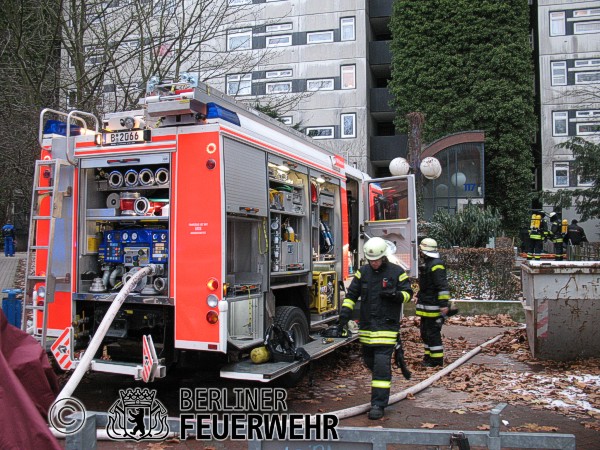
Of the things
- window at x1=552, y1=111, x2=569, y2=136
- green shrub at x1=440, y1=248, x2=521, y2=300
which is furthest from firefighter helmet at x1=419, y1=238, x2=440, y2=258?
window at x1=552, y1=111, x2=569, y2=136

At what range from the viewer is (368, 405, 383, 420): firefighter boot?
547 cm

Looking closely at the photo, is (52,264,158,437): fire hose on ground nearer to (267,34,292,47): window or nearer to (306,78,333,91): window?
(306,78,333,91): window

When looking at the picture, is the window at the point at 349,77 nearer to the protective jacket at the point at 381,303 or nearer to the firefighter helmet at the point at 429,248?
the firefighter helmet at the point at 429,248

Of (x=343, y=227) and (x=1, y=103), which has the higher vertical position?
(x=1, y=103)

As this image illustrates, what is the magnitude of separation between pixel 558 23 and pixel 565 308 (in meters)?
27.3

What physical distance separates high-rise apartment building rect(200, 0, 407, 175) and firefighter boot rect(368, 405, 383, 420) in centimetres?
2575

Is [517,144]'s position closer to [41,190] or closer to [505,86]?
[505,86]

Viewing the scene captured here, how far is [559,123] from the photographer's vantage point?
30.0 m

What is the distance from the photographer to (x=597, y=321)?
734cm

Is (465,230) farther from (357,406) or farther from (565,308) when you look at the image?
(357,406)

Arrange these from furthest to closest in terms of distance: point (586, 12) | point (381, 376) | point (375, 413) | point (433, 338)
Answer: point (586, 12), point (433, 338), point (381, 376), point (375, 413)

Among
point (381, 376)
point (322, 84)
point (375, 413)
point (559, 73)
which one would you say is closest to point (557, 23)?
point (559, 73)

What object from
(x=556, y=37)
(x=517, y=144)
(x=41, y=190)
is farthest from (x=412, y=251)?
(x=556, y=37)

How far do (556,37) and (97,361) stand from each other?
3102 centimetres
